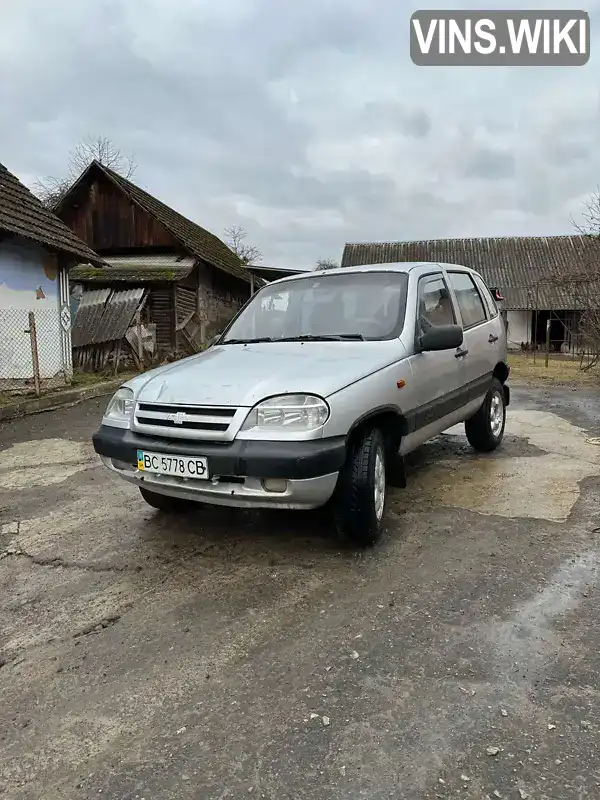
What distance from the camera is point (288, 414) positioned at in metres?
3.21

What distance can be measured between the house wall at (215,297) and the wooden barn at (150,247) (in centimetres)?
4

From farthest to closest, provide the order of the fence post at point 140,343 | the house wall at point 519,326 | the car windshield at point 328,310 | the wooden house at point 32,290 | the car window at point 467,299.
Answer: the house wall at point 519,326
the fence post at point 140,343
the wooden house at point 32,290
the car window at point 467,299
the car windshield at point 328,310

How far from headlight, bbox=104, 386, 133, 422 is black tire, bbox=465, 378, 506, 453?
3.38m

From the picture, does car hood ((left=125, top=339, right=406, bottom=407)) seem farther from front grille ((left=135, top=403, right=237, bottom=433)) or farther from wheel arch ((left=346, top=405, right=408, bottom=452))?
wheel arch ((left=346, top=405, right=408, bottom=452))

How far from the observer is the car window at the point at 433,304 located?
4.39 m

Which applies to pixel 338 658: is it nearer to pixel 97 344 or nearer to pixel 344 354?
pixel 344 354

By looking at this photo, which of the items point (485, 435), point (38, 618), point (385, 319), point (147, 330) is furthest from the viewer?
point (147, 330)

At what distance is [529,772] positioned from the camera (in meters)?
1.87

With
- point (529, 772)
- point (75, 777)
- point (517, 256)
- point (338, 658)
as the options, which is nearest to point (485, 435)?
point (338, 658)

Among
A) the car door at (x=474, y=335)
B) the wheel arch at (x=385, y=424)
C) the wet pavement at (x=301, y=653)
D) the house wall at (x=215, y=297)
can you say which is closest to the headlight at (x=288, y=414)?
the wheel arch at (x=385, y=424)

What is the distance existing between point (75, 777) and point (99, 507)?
9.44 ft

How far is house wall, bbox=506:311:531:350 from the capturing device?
3005cm

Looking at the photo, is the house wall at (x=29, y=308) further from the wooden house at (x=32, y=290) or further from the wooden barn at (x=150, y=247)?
the wooden barn at (x=150, y=247)

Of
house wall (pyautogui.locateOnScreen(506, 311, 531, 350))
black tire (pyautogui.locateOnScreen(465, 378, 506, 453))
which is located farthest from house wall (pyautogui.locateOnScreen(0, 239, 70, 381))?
house wall (pyautogui.locateOnScreen(506, 311, 531, 350))
